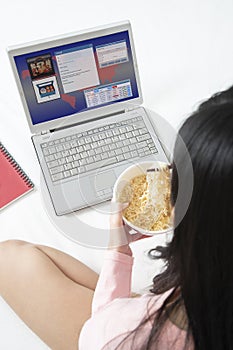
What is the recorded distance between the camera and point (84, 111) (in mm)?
1062

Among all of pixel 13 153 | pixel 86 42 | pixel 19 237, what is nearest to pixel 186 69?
pixel 86 42

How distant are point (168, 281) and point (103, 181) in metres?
0.31

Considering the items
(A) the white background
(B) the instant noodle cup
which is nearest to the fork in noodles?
(B) the instant noodle cup

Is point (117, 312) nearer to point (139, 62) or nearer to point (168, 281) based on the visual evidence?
point (168, 281)

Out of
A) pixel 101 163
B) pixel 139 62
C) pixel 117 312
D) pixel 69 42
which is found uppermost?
pixel 69 42

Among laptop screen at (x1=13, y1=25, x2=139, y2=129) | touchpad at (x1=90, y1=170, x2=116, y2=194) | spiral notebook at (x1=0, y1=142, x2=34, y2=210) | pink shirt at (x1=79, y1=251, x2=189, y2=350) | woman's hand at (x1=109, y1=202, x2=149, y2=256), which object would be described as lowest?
pink shirt at (x1=79, y1=251, x2=189, y2=350)

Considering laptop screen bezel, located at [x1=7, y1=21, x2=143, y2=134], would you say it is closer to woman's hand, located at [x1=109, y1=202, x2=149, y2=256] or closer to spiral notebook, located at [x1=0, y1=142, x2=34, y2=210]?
spiral notebook, located at [x1=0, y1=142, x2=34, y2=210]

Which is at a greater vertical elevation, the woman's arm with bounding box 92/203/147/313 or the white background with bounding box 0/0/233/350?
the white background with bounding box 0/0/233/350

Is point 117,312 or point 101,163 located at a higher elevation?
point 101,163

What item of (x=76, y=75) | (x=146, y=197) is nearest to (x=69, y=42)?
(x=76, y=75)

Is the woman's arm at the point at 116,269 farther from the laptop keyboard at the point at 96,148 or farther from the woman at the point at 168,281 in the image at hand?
the laptop keyboard at the point at 96,148

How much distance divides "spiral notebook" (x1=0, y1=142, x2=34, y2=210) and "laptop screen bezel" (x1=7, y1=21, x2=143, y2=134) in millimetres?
81

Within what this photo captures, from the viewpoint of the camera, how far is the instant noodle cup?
2.80ft

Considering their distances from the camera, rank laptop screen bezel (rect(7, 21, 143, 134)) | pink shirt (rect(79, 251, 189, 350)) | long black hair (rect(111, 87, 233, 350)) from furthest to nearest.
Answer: laptop screen bezel (rect(7, 21, 143, 134))
pink shirt (rect(79, 251, 189, 350))
long black hair (rect(111, 87, 233, 350))
